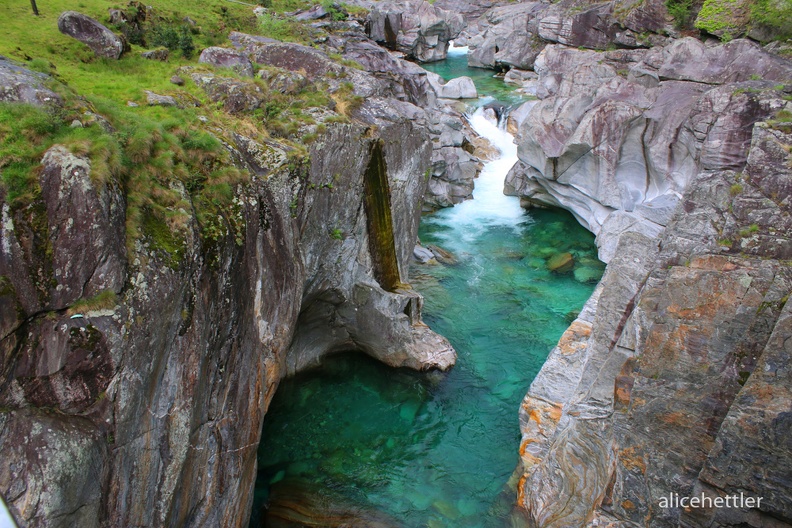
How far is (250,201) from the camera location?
444 inches

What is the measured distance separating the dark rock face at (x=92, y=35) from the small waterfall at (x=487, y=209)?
15.7m

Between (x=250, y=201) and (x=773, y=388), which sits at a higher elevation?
(x=250, y=201)

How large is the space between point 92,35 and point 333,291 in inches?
454

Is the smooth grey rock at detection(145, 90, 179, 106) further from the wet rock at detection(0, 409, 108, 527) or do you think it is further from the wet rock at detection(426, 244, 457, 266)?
the wet rock at detection(426, 244, 457, 266)

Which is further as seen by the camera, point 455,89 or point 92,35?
point 455,89

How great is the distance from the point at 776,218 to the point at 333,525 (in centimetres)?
1247

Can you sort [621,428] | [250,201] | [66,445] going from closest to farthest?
[66,445], [621,428], [250,201]

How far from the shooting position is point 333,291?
16094mm

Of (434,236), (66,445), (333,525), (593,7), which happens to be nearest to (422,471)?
(333,525)

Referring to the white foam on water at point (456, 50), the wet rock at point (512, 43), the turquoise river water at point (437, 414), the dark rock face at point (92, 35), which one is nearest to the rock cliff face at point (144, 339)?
the turquoise river water at point (437, 414)

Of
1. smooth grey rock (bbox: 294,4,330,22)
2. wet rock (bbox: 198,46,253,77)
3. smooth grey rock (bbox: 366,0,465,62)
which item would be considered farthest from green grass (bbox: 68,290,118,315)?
smooth grey rock (bbox: 366,0,465,62)

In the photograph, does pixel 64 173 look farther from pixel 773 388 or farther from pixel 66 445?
pixel 773 388

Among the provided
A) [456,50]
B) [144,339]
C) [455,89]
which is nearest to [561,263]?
[144,339]

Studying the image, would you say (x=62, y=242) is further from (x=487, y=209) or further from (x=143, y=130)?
(x=487, y=209)
